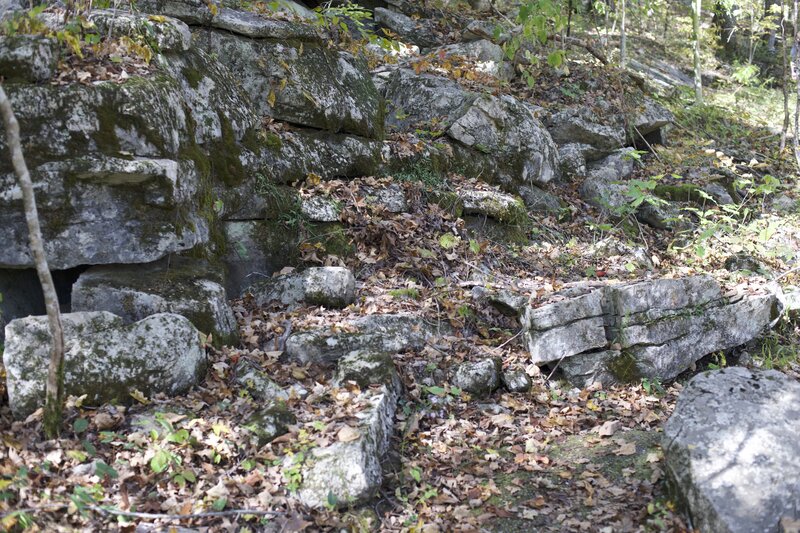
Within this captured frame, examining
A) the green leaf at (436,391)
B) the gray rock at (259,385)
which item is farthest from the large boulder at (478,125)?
the gray rock at (259,385)

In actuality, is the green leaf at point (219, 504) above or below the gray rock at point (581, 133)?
below

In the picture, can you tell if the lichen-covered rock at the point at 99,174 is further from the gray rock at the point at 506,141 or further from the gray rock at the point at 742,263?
the gray rock at the point at 742,263

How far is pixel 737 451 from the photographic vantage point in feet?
12.9

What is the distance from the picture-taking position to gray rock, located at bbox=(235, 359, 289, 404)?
16.8 ft

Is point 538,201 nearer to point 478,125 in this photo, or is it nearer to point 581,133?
point 478,125

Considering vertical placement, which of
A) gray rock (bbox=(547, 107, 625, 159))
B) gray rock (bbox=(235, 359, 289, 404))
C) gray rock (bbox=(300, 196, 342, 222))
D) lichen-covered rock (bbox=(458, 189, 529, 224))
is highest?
gray rock (bbox=(547, 107, 625, 159))

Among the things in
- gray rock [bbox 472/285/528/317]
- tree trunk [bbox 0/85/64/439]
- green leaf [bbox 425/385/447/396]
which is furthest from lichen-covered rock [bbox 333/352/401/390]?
tree trunk [bbox 0/85/64/439]

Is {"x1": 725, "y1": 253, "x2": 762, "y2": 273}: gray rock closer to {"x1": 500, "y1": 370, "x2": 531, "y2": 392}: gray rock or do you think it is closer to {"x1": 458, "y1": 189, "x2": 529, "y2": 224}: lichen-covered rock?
{"x1": 458, "y1": 189, "x2": 529, "y2": 224}: lichen-covered rock

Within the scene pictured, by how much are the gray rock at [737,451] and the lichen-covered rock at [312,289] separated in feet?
11.1

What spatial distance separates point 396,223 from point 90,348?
3.95 metres

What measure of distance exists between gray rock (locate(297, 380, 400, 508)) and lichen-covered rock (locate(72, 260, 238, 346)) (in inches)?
70.1

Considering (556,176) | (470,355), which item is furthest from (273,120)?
(556,176)

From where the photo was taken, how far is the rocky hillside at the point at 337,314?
420 cm

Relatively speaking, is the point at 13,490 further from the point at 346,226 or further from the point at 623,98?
the point at 623,98
